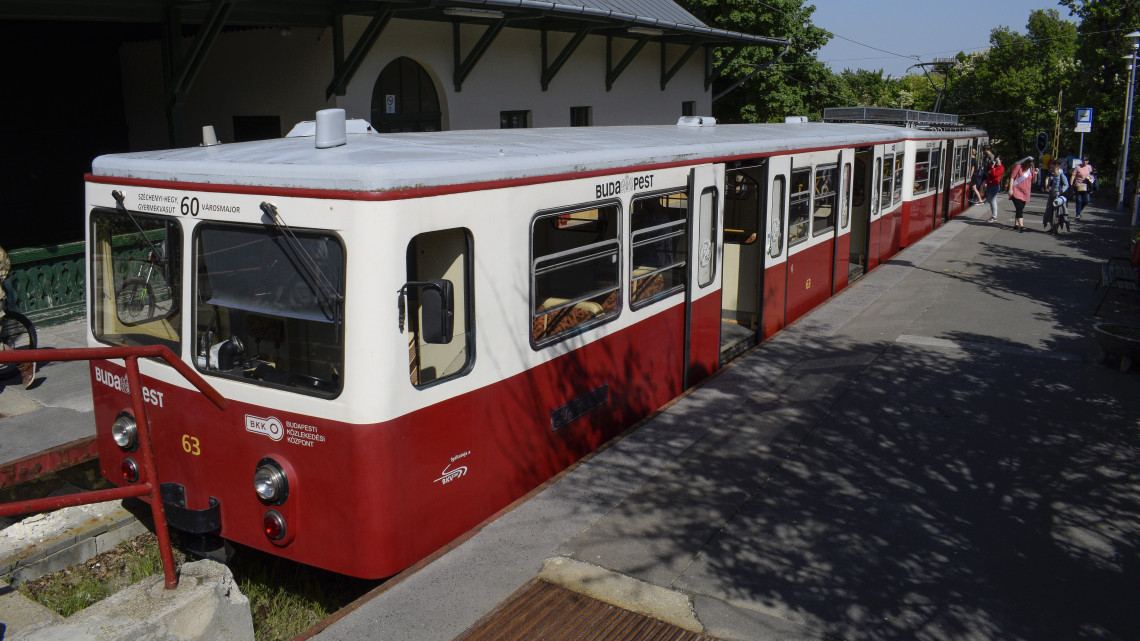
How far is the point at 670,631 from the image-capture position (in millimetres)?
4453

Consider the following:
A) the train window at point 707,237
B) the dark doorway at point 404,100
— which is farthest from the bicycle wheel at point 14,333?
the train window at point 707,237

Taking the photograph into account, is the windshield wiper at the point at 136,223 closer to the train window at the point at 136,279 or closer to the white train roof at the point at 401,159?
the train window at the point at 136,279

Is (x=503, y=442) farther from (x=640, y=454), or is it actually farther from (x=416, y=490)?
(x=640, y=454)

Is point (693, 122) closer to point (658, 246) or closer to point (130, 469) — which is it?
point (658, 246)

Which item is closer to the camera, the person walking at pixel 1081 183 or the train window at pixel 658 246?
the train window at pixel 658 246

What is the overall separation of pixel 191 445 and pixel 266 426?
0.63m

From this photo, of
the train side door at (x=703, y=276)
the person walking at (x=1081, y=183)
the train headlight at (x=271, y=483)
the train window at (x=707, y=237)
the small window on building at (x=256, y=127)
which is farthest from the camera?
the person walking at (x=1081, y=183)

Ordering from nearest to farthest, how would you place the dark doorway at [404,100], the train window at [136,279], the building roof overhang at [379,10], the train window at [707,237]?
the train window at [136,279], the train window at [707,237], the building roof overhang at [379,10], the dark doorway at [404,100]

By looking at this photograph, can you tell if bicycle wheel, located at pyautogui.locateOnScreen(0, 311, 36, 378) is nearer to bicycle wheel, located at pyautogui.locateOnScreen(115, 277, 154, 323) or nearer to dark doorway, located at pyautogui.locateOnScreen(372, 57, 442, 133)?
bicycle wheel, located at pyautogui.locateOnScreen(115, 277, 154, 323)

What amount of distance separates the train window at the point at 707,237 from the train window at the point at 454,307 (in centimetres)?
310

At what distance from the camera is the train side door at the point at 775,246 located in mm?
9344

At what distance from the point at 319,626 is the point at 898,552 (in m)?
3.17

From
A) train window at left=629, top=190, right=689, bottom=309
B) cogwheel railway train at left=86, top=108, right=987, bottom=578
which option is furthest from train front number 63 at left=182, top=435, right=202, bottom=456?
train window at left=629, top=190, right=689, bottom=309

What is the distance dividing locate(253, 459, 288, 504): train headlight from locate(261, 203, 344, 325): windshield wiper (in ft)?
2.85
